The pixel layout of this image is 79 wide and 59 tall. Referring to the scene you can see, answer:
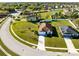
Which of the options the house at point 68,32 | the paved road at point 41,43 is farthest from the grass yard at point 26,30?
the house at point 68,32

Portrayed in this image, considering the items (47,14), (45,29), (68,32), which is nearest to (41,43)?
(45,29)

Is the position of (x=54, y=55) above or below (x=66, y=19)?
below

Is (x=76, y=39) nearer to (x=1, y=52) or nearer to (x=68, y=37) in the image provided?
(x=68, y=37)

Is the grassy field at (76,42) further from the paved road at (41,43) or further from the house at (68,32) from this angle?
the paved road at (41,43)

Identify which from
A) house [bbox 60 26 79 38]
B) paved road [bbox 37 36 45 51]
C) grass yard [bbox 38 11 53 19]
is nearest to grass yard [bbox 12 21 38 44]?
paved road [bbox 37 36 45 51]

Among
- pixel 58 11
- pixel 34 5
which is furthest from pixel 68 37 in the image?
pixel 34 5

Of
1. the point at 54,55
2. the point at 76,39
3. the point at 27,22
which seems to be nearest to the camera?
the point at 54,55
